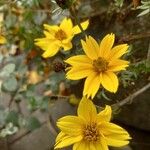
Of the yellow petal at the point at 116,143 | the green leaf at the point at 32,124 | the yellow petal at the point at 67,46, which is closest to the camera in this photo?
the yellow petal at the point at 116,143

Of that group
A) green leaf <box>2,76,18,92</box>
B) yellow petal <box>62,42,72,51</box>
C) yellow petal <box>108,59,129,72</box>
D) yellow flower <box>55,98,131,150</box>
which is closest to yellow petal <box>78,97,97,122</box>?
yellow flower <box>55,98,131,150</box>

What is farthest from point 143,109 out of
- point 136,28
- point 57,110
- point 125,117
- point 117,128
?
point 117,128

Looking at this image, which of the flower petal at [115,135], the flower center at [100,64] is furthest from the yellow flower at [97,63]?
the flower petal at [115,135]

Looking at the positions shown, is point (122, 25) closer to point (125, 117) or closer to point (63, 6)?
point (125, 117)

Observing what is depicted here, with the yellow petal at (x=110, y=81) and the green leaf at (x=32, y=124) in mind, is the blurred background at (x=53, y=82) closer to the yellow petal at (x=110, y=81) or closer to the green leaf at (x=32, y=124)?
the green leaf at (x=32, y=124)

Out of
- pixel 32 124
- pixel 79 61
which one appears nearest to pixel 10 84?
pixel 32 124
